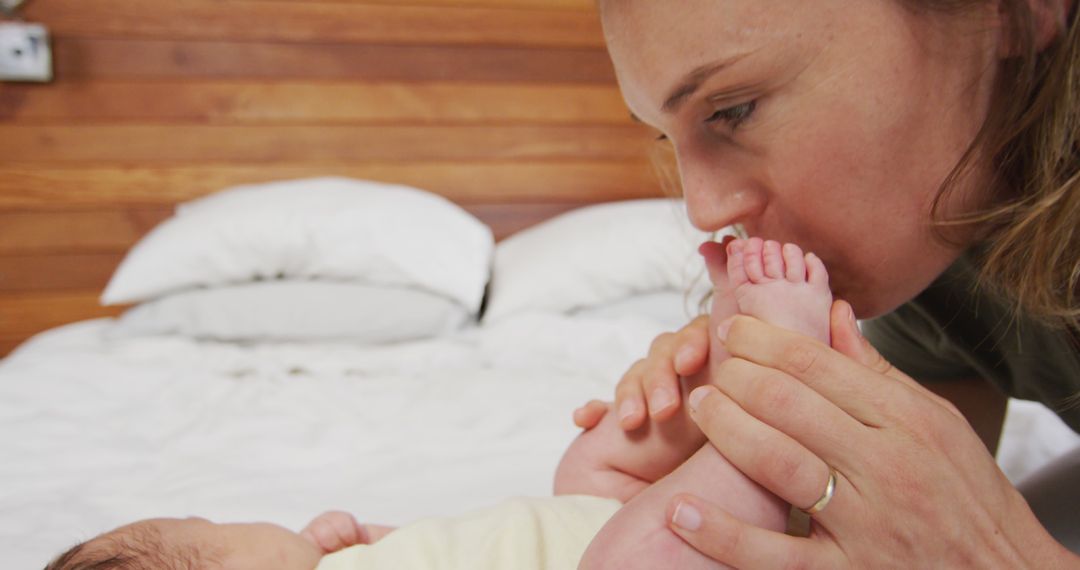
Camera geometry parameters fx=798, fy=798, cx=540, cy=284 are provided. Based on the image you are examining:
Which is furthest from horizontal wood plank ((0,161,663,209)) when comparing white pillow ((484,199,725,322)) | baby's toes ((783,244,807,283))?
baby's toes ((783,244,807,283))

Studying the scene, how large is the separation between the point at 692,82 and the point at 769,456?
0.31 m

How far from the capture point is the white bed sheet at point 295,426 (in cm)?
107

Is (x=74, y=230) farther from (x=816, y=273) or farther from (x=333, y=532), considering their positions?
(x=816, y=273)

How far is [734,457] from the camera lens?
24.2 inches

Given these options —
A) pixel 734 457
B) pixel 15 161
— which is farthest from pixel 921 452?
pixel 15 161

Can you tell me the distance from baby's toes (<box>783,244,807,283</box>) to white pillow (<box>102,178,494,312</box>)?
1.38 m

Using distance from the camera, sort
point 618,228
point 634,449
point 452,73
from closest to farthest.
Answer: point 634,449, point 618,228, point 452,73

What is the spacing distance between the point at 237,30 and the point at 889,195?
214cm

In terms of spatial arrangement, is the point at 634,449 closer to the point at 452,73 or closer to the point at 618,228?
the point at 618,228

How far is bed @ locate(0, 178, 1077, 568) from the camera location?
3.67ft

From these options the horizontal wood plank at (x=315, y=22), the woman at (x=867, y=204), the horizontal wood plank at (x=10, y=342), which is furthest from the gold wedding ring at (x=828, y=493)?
the horizontal wood plank at (x=10, y=342)

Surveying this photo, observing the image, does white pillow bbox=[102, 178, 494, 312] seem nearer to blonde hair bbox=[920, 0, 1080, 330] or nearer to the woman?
the woman

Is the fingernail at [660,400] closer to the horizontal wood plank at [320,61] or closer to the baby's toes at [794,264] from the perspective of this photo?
the baby's toes at [794,264]

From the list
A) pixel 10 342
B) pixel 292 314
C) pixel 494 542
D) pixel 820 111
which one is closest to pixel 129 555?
pixel 494 542
